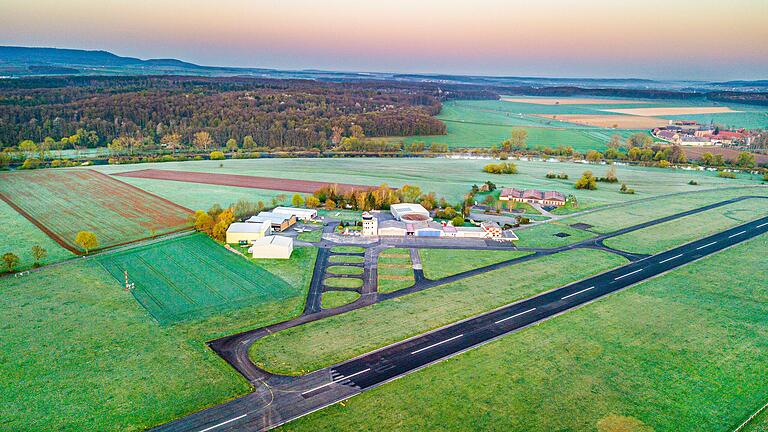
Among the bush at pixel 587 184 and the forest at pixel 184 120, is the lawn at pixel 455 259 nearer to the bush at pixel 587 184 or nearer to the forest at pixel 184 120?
the bush at pixel 587 184

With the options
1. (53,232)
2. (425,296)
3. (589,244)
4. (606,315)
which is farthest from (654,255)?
(53,232)

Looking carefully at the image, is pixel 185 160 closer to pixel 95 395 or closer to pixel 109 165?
pixel 109 165

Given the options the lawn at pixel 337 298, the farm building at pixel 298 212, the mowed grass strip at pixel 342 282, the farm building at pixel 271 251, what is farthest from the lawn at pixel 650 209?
the farm building at pixel 271 251

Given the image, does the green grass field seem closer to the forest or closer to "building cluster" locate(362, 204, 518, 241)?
"building cluster" locate(362, 204, 518, 241)

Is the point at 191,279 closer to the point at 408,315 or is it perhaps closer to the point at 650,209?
the point at 408,315

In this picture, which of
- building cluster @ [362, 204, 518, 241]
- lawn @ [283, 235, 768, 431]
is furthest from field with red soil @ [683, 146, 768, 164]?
lawn @ [283, 235, 768, 431]

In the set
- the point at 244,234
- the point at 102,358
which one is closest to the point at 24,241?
the point at 244,234

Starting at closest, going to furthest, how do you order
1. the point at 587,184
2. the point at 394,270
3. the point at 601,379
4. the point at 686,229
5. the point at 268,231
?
the point at 601,379 < the point at 394,270 < the point at 268,231 < the point at 686,229 < the point at 587,184
